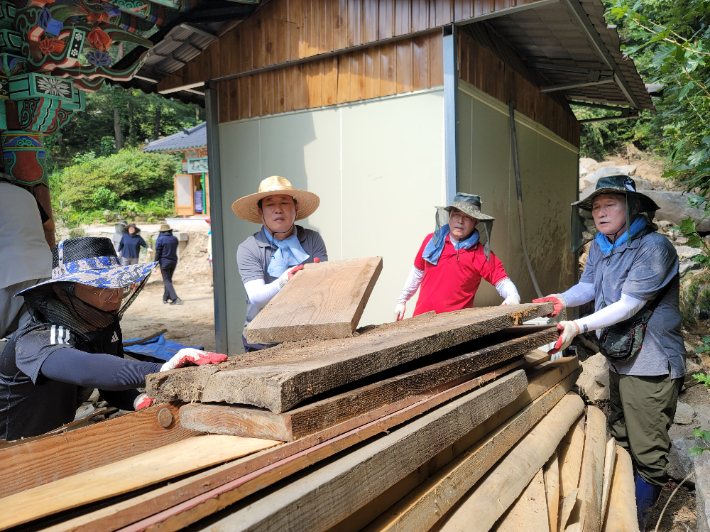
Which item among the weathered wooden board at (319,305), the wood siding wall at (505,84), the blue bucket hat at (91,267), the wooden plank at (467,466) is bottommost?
the wooden plank at (467,466)

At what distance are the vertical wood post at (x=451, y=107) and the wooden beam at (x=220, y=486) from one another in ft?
12.2

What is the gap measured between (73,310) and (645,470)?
10.8 ft

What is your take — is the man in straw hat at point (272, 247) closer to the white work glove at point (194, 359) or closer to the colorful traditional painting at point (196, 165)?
the white work glove at point (194, 359)

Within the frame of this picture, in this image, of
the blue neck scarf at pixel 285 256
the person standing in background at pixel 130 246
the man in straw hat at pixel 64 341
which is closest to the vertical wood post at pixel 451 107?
the blue neck scarf at pixel 285 256

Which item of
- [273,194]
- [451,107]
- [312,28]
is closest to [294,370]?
[273,194]

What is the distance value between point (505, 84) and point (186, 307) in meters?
8.97

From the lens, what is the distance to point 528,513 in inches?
71.1

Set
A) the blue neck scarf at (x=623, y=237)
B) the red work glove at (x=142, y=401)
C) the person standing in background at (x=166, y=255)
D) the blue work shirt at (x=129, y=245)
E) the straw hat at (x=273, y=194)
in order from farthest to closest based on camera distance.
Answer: the blue work shirt at (x=129, y=245) < the person standing in background at (x=166, y=255) < the straw hat at (x=273, y=194) < the blue neck scarf at (x=623, y=237) < the red work glove at (x=142, y=401)

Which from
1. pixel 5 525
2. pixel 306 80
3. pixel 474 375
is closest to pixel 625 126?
pixel 306 80

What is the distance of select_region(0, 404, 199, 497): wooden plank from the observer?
1438 millimetres

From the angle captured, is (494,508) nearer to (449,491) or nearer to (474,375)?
(449,491)

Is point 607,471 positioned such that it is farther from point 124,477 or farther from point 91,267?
point 91,267

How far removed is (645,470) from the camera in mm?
3039

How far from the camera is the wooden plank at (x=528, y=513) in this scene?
172 centimetres
